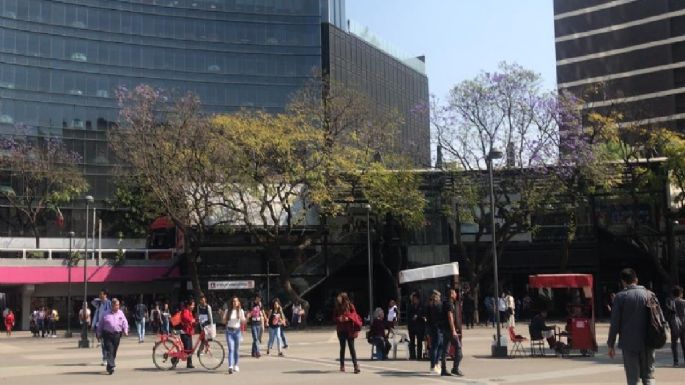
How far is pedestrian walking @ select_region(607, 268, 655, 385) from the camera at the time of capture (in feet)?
27.3

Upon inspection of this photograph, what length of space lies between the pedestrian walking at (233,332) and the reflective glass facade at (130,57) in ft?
177

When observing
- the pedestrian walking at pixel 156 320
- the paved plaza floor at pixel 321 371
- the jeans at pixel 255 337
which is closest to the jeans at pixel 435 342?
the paved plaza floor at pixel 321 371

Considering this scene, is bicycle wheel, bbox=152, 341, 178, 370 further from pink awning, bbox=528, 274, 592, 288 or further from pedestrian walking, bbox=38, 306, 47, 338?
pedestrian walking, bbox=38, 306, 47, 338

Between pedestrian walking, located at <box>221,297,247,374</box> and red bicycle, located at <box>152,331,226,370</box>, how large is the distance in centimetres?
77

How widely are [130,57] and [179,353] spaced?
63026 mm

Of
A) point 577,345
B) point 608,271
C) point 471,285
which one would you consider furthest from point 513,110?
point 577,345

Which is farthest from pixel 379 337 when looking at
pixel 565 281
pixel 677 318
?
pixel 677 318

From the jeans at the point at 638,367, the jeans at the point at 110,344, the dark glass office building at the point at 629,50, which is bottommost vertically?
the jeans at the point at 110,344

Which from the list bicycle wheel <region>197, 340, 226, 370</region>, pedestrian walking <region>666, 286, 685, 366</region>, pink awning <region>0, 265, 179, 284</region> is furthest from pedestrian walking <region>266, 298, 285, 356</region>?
pink awning <region>0, 265, 179, 284</region>

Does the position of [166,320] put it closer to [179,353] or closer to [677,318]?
[179,353]

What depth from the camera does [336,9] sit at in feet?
284

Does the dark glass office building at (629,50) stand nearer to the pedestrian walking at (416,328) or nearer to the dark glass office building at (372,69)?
the dark glass office building at (372,69)

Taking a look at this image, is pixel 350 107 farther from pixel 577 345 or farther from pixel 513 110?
pixel 577 345

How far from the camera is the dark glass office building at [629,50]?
7156 centimetres
